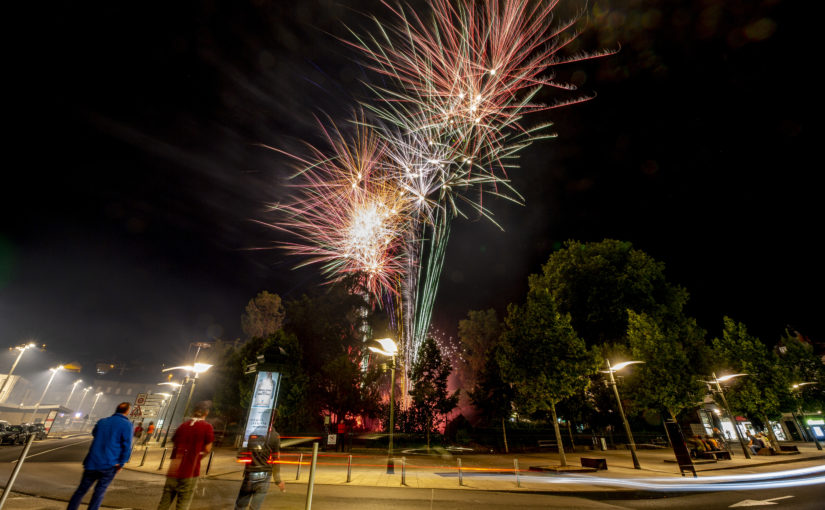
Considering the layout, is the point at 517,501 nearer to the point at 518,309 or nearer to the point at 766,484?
the point at 766,484

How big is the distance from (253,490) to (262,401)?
8924 mm

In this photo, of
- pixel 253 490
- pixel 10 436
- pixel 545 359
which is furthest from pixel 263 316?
pixel 253 490

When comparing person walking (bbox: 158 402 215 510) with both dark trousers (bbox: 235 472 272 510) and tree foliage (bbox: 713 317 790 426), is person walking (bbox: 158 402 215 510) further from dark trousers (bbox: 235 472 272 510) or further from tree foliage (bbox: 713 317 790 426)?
tree foliage (bbox: 713 317 790 426)

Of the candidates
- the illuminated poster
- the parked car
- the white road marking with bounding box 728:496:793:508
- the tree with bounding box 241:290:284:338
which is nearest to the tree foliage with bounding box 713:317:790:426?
the white road marking with bounding box 728:496:793:508

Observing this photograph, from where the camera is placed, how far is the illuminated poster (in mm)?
13602

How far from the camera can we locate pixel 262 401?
1396 cm

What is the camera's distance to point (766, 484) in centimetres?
1223

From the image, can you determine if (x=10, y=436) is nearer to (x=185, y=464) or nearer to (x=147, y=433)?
(x=147, y=433)

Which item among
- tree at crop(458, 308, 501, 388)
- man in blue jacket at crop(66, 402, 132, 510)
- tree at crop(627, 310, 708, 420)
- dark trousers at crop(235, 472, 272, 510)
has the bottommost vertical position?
dark trousers at crop(235, 472, 272, 510)

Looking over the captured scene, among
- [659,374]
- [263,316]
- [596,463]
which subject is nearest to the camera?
[596,463]

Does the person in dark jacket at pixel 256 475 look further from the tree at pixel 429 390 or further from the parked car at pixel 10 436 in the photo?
the parked car at pixel 10 436

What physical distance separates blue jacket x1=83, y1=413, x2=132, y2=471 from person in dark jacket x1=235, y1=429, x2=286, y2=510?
6.74ft

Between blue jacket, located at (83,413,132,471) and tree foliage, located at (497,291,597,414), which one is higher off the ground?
tree foliage, located at (497,291,597,414)

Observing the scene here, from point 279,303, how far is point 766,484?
5169cm
